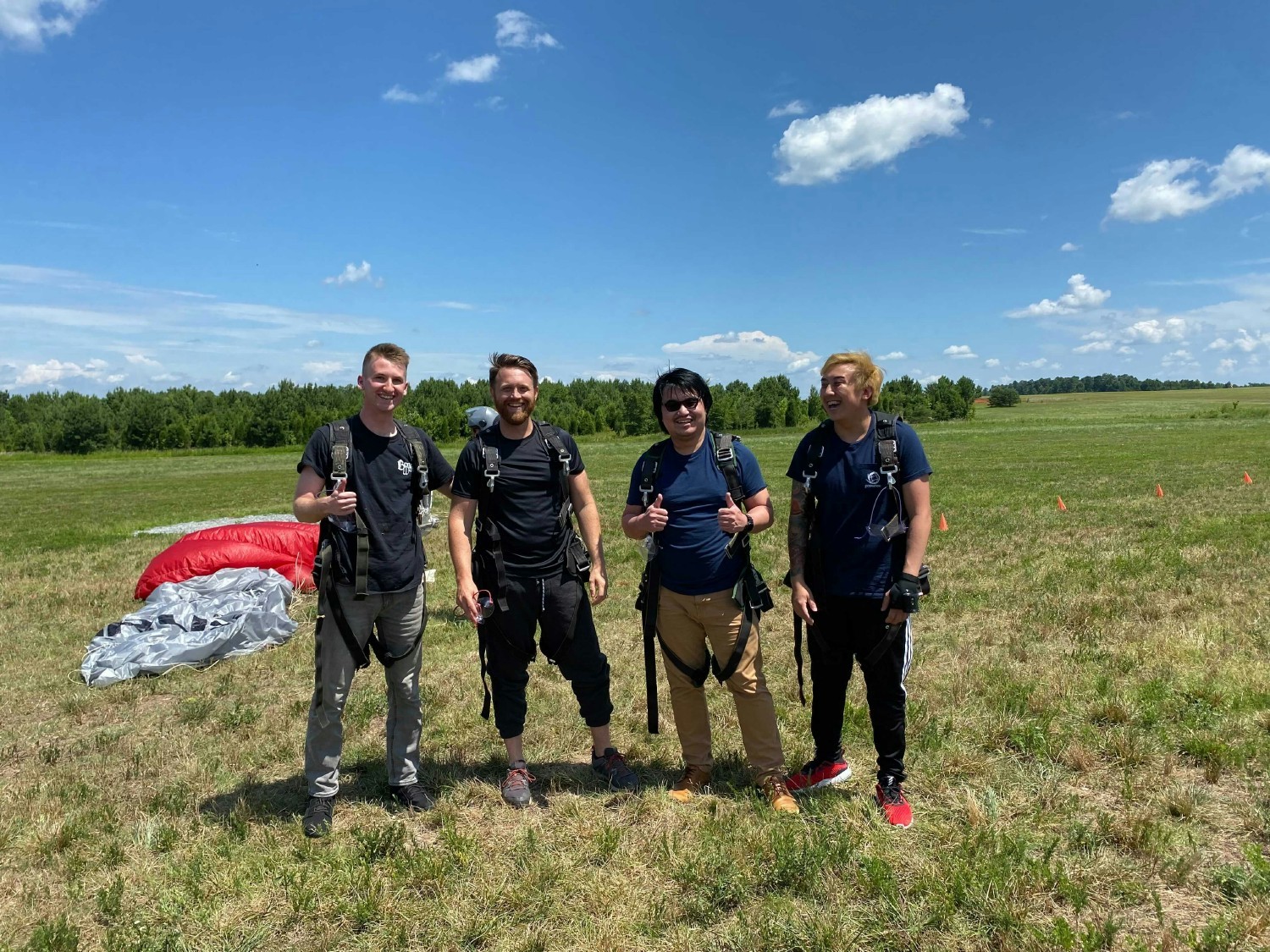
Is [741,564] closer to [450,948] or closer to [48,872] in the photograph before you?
[450,948]

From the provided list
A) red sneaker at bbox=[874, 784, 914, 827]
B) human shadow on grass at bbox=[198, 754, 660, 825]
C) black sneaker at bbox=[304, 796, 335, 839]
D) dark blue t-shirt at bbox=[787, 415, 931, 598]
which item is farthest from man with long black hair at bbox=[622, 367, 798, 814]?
black sneaker at bbox=[304, 796, 335, 839]

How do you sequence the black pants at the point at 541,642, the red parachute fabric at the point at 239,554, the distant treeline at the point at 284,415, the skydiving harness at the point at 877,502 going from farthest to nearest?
1. the distant treeline at the point at 284,415
2. the red parachute fabric at the point at 239,554
3. the black pants at the point at 541,642
4. the skydiving harness at the point at 877,502

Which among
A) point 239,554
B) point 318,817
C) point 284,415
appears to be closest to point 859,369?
point 318,817

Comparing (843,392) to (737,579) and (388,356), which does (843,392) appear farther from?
(388,356)

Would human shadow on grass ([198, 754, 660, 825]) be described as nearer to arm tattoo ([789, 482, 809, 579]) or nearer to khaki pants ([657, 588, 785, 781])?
khaki pants ([657, 588, 785, 781])

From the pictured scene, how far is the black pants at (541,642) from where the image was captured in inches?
181

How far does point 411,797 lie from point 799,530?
114 inches

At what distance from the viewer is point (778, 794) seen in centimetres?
439

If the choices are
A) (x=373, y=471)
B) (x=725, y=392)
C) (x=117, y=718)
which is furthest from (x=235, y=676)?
(x=725, y=392)

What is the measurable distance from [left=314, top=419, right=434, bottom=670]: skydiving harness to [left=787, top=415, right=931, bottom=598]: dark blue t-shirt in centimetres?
223

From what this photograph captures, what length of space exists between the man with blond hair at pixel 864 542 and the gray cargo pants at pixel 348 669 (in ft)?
7.64

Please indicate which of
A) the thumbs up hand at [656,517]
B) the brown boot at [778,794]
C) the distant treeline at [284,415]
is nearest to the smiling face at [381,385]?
the thumbs up hand at [656,517]

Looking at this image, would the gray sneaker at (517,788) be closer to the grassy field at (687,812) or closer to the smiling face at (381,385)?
the grassy field at (687,812)

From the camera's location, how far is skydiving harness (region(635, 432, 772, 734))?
14.1ft
